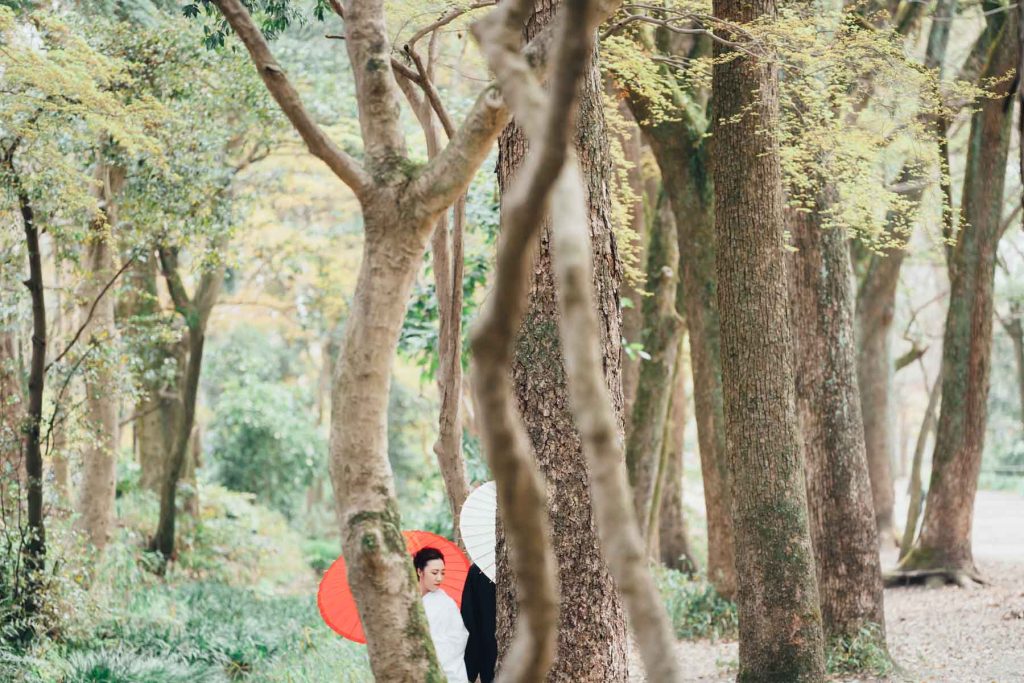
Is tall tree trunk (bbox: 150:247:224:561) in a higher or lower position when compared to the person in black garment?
higher

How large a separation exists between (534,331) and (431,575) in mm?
2002

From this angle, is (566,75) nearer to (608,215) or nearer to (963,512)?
(608,215)

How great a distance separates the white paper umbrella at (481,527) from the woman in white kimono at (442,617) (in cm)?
29

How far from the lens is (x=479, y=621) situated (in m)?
5.95

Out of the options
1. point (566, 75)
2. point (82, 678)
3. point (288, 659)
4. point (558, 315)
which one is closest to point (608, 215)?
point (558, 315)

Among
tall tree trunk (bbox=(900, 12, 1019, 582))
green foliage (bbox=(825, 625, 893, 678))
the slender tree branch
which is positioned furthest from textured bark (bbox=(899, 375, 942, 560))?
the slender tree branch

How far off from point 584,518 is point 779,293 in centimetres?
268

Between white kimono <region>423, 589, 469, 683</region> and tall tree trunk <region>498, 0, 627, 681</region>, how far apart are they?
45.5 inches

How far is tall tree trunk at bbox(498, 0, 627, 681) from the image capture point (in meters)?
4.79

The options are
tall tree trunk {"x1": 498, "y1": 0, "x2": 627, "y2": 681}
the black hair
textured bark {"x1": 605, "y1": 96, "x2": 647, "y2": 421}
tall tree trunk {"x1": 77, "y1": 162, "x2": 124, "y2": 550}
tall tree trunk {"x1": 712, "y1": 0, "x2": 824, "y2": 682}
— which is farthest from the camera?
textured bark {"x1": 605, "y1": 96, "x2": 647, "y2": 421}

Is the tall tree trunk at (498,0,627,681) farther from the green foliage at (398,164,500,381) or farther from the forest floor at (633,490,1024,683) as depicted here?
the green foliage at (398,164,500,381)

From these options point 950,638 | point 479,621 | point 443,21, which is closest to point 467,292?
point 443,21

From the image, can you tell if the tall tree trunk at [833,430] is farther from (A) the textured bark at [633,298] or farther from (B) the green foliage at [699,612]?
(A) the textured bark at [633,298]

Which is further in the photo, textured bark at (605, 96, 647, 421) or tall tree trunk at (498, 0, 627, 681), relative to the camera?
textured bark at (605, 96, 647, 421)
